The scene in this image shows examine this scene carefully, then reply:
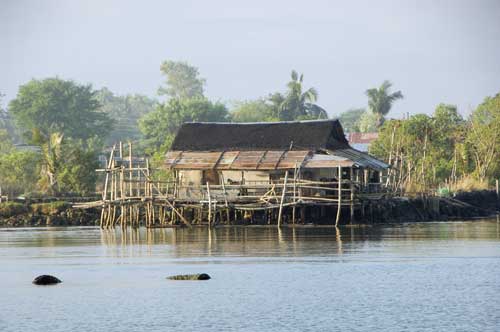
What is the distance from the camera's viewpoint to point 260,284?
1056 inches

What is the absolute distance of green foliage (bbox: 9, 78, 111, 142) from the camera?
93.7 m

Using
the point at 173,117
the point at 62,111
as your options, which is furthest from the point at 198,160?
the point at 62,111

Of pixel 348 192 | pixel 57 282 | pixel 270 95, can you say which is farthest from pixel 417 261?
pixel 270 95

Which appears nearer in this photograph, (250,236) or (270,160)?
(250,236)

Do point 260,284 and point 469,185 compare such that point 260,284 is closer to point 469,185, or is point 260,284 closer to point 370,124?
point 469,185

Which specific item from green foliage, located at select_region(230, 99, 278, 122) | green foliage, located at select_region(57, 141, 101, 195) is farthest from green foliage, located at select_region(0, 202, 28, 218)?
green foliage, located at select_region(230, 99, 278, 122)

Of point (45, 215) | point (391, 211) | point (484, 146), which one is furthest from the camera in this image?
point (484, 146)

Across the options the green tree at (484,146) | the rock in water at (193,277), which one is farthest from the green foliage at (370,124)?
the rock in water at (193,277)

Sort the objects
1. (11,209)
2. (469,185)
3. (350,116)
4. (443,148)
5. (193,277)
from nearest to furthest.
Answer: (193,277), (11,209), (469,185), (443,148), (350,116)

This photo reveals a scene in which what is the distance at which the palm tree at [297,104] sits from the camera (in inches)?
3524

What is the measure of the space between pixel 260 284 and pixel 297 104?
210 ft

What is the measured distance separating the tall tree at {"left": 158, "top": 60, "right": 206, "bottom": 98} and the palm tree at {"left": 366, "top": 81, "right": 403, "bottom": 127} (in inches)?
2296

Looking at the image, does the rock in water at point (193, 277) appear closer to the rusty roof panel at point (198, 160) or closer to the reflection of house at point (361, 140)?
the rusty roof panel at point (198, 160)

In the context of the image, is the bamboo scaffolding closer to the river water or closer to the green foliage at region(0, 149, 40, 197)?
the river water
